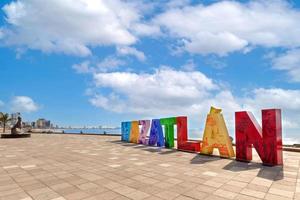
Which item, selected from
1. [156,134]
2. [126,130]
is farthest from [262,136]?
[126,130]

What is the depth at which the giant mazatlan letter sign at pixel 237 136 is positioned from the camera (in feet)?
35.1

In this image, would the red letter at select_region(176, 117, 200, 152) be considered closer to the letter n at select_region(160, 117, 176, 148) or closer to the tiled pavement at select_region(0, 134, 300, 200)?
the letter n at select_region(160, 117, 176, 148)

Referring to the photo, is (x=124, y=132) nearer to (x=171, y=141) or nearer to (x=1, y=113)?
(x=171, y=141)

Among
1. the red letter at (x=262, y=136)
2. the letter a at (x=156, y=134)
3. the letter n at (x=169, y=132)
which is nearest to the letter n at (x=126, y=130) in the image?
the letter a at (x=156, y=134)

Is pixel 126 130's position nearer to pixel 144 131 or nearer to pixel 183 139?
pixel 144 131

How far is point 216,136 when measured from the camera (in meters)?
13.4

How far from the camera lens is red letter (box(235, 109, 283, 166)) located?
10609 millimetres

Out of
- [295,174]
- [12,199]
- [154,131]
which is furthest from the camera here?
[154,131]

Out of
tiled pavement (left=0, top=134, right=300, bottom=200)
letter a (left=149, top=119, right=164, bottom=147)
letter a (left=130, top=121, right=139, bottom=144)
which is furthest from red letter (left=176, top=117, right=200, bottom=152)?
letter a (left=130, top=121, right=139, bottom=144)

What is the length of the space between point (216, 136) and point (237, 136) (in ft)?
4.67

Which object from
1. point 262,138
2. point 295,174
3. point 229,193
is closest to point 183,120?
point 262,138

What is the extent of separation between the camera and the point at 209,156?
13250mm

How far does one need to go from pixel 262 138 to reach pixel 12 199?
10222 mm

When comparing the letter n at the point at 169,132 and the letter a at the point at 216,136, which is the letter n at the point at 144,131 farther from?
the letter a at the point at 216,136
